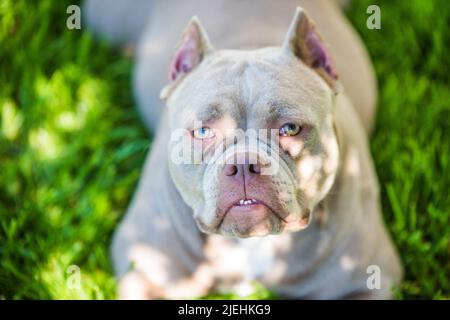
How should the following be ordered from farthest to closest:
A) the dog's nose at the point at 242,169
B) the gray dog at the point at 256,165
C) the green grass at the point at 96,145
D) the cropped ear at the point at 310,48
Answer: the green grass at the point at 96,145
the cropped ear at the point at 310,48
the gray dog at the point at 256,165
the dog's nose at the point at 242,169

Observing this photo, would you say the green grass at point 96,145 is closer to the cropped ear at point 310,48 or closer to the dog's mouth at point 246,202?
the dog's mouth at point 246,202

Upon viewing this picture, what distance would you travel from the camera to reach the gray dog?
8.63 ft

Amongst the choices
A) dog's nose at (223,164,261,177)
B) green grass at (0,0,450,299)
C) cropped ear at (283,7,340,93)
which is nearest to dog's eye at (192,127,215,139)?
dog's nose at (223,164,261,177)

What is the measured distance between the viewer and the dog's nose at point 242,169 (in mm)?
2506

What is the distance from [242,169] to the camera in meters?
2.51

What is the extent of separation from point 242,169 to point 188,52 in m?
0.66

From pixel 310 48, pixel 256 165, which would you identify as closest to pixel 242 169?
pixel 256 165

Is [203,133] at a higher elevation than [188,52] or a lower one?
lower

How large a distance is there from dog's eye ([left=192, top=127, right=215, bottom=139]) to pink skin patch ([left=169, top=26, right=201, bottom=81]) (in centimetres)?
35

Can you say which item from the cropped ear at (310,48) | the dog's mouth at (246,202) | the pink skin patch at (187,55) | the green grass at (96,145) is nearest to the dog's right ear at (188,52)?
the pink skin patch at (187,55)

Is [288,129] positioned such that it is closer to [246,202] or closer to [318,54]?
[246,202]

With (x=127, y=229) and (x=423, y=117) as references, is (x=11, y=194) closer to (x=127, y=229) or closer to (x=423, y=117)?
(x=127, y=229)

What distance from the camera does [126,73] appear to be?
4391 millimetres
